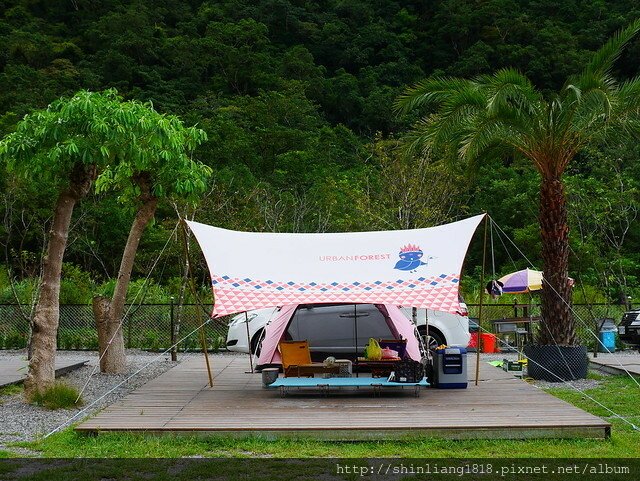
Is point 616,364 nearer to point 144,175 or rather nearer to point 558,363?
point 558,363

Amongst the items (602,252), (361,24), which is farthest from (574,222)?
(361,24)

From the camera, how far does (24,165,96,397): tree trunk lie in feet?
36.1

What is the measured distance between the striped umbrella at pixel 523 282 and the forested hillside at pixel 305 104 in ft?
6.77

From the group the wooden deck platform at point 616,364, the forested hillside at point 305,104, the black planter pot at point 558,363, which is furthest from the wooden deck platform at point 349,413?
the forested hillside at point 305,104

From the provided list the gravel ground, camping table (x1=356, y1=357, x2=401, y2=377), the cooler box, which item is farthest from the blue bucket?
the gravel ground

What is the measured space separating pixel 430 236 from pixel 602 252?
1844cm

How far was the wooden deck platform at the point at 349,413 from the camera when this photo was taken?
28.1ft

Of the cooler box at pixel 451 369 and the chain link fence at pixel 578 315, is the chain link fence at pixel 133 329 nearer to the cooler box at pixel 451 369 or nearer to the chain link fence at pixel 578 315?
the chain link fence at pixel 578 315

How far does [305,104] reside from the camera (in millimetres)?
38656

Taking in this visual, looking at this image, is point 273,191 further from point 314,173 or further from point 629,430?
point 629,430

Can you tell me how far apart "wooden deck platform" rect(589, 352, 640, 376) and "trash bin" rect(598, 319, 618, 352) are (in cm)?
46

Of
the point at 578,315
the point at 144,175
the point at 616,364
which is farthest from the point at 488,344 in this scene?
the point at 144,175

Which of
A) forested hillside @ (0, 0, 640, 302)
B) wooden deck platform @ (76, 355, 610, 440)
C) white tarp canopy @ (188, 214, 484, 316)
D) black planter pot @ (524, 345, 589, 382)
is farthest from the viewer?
forested hillside @ (0, 0, 640, 302)

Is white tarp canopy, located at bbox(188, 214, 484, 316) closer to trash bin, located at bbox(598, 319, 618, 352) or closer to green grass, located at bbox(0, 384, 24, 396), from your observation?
green grass, located at bbox(0, 384, 24, 396)
